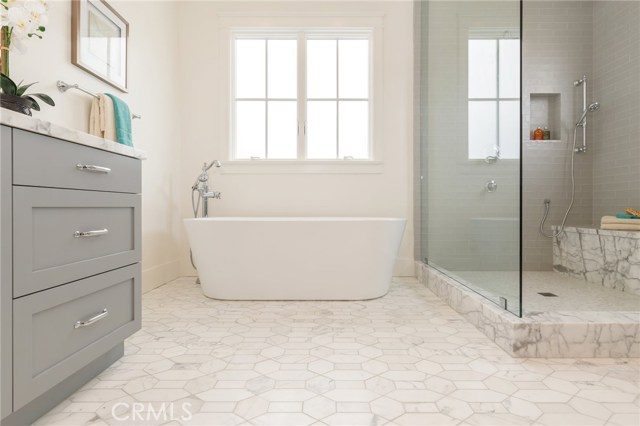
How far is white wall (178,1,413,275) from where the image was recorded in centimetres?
318

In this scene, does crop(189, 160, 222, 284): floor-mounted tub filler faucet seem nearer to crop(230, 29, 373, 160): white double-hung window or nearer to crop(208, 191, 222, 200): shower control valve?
crop(208, 191, 222, 200): shower control valve

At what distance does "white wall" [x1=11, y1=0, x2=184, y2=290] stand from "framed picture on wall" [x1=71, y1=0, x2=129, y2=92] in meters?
0.04

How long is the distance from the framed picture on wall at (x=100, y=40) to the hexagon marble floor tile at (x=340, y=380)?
1472 millimetres

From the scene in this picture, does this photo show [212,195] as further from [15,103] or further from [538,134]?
[538,134]

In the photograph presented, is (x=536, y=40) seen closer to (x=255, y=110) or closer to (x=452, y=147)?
(x=452, y=147)

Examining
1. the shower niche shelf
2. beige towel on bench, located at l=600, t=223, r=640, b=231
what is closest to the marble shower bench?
beige towel on bench, located at l=600, t=223, r=640, b=231

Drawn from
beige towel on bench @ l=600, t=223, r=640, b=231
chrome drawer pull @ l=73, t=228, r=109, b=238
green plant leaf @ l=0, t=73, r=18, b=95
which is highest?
green plant leaf @ l=0, t=73, r=18, b=95

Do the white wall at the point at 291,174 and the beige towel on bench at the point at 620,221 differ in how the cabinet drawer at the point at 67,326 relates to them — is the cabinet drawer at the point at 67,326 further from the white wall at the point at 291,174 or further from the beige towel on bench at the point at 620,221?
the beige towel on bench at the point at 620,221

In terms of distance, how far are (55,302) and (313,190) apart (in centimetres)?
231

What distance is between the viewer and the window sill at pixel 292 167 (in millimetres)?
3186

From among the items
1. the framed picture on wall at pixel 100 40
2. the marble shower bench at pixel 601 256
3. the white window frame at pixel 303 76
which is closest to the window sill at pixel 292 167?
the white window frame at pixel 303 76

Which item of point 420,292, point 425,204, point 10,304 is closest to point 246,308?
point 420,292

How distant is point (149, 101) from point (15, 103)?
1679 mm

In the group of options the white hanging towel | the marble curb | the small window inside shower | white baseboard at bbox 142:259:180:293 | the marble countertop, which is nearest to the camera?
the marble countertop
